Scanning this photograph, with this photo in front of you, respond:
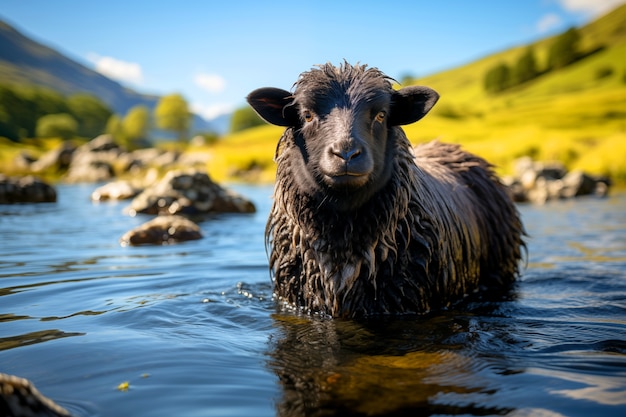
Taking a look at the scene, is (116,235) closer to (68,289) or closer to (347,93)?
(68,289)

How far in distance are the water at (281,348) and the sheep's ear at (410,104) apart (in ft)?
6.13

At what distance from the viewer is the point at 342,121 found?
480 centimetres

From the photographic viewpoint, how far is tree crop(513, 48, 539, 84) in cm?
11631

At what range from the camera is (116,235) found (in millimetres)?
11930

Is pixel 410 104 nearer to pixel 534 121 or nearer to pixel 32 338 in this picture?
pixel 32 338

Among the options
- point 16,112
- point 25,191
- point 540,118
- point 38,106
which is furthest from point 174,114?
point 25,191

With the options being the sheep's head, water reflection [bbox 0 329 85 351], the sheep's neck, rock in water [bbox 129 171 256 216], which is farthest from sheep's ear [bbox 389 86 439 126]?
rock in water [bbox 129 171 256 216]

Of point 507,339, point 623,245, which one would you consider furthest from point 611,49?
point 507,339

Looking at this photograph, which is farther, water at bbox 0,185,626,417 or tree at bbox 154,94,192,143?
tree at bbox 154,94,192,143

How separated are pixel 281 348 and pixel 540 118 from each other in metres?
72.1

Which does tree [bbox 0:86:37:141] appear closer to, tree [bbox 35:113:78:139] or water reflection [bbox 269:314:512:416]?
tree [bbox 35:113:78:139]

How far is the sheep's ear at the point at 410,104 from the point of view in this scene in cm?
524

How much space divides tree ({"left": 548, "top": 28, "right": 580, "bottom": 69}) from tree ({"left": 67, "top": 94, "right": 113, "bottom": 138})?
106 m

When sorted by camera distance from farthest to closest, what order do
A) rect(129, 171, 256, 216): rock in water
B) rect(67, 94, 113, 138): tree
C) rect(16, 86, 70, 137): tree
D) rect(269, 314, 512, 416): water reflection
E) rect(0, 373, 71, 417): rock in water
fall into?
1. rect(67, 94, 113, 138): tree
2. rect(16, 86, 70, 137): tree
3. rect(129, 171, 256, 216): rock in water
4. rect(269, 314, 512, 416): water reflection
5. rect(0, 373, 71, 417): rock in water
